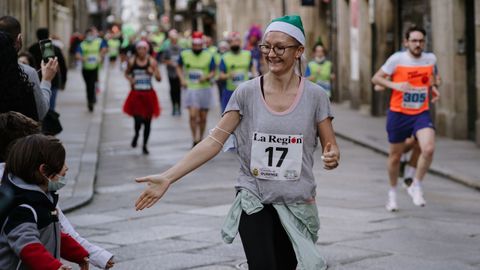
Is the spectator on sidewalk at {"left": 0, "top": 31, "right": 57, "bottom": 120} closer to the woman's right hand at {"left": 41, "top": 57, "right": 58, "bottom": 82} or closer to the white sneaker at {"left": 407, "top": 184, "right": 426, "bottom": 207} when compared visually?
the woman's right hand at {"left": 41, "top": 57, "right": 58, "bottom": 82}

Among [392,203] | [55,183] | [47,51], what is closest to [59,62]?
[392,203]

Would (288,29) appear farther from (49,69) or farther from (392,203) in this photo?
(392,203)

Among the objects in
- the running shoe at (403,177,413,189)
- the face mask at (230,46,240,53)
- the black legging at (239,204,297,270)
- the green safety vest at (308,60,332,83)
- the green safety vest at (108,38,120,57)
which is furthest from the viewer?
the green safety vest at (108,38,120,57)

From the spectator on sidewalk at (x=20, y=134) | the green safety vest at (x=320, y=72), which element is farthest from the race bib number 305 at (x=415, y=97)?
the green safety vest at (x=320, y=72)

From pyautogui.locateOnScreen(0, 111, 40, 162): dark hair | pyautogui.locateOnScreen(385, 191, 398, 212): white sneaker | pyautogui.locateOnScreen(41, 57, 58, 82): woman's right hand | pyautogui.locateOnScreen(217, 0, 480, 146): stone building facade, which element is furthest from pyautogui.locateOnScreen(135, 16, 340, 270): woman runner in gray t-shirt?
pyautogui.locateOnScreen(217, 0, 480, 146): stone building facade

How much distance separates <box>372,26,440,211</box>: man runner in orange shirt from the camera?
38.5ft

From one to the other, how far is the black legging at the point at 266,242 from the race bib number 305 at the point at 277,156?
0.16 m

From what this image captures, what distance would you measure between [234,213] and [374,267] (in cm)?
281

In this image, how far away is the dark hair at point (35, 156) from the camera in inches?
192

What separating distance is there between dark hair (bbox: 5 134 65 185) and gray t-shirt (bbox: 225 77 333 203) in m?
1.23

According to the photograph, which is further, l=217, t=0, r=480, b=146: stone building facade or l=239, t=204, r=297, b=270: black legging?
l=217, t=0, r=480, b=146: stone building facade

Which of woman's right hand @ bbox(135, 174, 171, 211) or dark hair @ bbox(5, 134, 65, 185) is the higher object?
dark hair @ bbox(5, 134, 65, 185)

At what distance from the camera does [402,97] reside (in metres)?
11.8

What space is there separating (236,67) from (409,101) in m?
7.63
